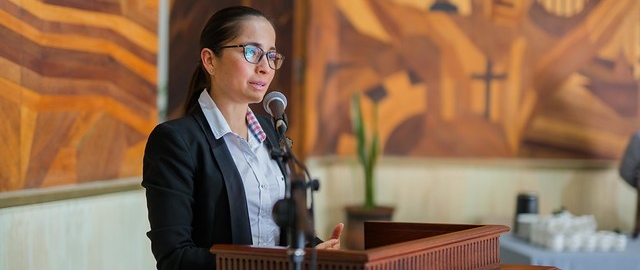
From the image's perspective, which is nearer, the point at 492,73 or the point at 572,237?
the point at 572,237

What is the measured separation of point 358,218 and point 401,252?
5.02 metres

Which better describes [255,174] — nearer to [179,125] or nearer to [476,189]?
[179,125]

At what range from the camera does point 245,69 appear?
2328 millimetres

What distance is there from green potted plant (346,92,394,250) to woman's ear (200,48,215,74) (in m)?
4.45

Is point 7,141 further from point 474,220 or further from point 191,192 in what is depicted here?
point 474,220

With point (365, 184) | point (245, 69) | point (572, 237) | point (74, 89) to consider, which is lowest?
point (572, 237)

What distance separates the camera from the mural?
7320mm

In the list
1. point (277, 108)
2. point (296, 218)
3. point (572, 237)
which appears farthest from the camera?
point (572, 237)

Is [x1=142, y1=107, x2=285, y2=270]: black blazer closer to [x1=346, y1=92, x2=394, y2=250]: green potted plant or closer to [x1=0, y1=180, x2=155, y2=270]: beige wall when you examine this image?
[x1=0, y1=180, x2=155, y2=270]: beige wall

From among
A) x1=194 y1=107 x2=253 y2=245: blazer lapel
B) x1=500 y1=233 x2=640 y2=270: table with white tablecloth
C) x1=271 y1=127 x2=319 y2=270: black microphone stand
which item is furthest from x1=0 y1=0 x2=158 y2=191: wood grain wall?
x1=500 y1=233 x2=640 y2=270: table with white tablecloth

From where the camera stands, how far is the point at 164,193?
2166 millimetres

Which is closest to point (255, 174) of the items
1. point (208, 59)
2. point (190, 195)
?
point (190, 195)

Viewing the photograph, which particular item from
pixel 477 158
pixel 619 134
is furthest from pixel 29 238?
pixel 619 134

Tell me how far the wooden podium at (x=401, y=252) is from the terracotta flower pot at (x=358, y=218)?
444 centimetres
